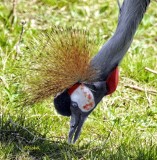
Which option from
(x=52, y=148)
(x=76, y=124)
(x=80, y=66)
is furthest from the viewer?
(x=52, y=148)

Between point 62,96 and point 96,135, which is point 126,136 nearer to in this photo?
point 96,135

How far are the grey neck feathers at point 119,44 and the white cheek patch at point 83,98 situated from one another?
7 centimetres

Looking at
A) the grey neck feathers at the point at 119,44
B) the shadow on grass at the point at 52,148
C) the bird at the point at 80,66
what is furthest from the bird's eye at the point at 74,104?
the shadow on grass at the point at 52,148

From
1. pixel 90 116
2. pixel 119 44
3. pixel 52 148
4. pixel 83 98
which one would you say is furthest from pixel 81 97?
pixel 90 116

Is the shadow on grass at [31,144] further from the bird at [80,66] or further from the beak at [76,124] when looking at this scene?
the bird at [80,66]

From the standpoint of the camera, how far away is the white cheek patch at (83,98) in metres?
2.82

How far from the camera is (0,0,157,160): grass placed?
3104 millimetres

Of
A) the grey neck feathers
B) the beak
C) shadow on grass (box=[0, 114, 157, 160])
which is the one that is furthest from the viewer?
shadow on grass (box=[0, 114, 157, 160])

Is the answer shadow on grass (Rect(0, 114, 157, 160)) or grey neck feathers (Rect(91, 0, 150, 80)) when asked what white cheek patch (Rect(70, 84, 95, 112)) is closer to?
grey neck feathers (Rect(91, 0, 150, 80))

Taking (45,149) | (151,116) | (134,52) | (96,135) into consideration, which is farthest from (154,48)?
(45,149)

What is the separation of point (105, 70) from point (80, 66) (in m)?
0.09

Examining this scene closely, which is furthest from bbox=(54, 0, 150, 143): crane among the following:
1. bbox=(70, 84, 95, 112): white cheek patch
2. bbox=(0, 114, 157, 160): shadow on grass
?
bbox=(0, 114, 157, 160): shadow on grass

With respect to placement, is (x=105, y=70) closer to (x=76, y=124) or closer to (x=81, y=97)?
(x=81, y=97)

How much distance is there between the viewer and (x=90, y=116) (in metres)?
3.49
